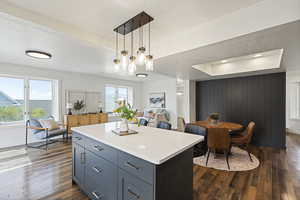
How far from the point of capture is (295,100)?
5.31 metres

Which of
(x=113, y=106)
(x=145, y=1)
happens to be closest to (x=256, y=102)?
(x=145, y=1)

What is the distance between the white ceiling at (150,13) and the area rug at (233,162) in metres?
2.46

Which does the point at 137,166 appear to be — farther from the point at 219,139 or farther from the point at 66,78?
the point at 66,78

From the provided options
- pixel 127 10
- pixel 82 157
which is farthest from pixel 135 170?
pixel 127 10

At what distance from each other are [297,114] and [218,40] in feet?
20.3

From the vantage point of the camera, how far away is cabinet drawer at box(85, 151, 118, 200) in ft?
4.66

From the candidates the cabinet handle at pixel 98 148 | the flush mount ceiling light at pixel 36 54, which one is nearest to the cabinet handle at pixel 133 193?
the cabinet handle at pixel 98 148

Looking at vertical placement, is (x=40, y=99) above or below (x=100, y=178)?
above

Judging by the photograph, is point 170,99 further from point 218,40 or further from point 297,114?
point 297,114

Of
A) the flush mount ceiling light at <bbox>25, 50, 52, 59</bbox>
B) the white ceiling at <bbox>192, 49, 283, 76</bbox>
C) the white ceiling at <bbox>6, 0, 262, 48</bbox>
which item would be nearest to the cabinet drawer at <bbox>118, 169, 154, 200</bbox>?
the white ceiling at <bbox>6, 0, 262, 48</bbox>

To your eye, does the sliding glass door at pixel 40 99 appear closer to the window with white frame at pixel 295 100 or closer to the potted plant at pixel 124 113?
the potted plant at pixel 124 113

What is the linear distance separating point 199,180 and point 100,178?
170 cm

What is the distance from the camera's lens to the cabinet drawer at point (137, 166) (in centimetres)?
108

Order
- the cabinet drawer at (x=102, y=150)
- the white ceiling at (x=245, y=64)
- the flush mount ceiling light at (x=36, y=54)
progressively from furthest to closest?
the white ceiling at (x=245, y=64) → the flush mount ceiling light at (x=36, y=54) → the cabinet drawer at (x=102, y=150)
